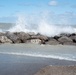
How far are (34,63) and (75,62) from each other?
5.87 feet

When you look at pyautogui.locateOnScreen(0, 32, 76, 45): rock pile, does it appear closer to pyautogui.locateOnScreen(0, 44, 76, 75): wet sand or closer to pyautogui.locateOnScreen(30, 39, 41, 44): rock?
pyautogui.locateOnScreen(30, 39, 41, 44): rock

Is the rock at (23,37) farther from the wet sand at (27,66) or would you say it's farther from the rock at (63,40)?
the wet sand at (27,66)

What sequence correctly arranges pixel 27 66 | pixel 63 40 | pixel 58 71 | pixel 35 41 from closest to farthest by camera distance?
pixel 58 71
pixel 27 66
pixel 63 40
pixel 35 41

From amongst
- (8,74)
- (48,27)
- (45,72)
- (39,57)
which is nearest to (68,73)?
(45,72)

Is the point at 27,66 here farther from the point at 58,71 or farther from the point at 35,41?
the point at 35,41

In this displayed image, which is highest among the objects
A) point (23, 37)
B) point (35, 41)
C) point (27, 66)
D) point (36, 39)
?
point (23, 37)

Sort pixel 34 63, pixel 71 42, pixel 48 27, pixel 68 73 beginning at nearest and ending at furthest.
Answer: pixel 68 73 < pixel 34 63 < pixel 71 42 < pixel 48 27

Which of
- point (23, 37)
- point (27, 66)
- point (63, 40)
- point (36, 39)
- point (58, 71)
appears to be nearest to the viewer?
point (58, 71)

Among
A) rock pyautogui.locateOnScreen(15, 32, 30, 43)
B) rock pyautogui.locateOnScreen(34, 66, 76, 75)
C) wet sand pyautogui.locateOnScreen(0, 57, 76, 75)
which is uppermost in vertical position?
rock pyautogui.locateOnScreen(15, 32, 30, 43)

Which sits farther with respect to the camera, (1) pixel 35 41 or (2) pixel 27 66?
(1) pixel 35 41

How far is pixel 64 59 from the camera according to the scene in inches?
509

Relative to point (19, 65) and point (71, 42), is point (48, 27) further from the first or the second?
point (19, 65)

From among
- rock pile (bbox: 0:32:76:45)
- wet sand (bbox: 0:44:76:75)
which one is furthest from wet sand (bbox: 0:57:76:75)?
rock pile (bbox: 0:32:76:45)

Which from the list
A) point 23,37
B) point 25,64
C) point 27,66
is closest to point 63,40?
point 23,37
